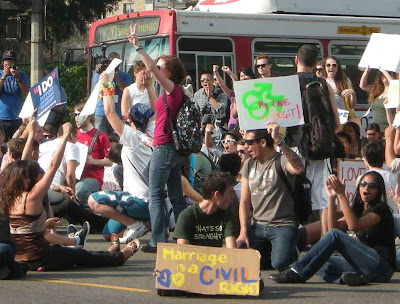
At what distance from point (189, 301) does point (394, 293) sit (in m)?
1.58

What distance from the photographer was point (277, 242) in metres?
9.02

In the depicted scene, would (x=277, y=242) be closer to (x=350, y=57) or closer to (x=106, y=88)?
(x=106, y=88)

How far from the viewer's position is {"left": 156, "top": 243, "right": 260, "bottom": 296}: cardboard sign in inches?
308

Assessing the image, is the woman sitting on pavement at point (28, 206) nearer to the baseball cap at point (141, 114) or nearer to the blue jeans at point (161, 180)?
the blue jeans at point (161, 180)

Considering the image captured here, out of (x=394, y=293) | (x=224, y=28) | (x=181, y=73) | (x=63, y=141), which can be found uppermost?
(x=224, y=28)

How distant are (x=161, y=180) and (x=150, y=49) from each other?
7789 millimetres

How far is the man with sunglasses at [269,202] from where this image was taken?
8.98 metres

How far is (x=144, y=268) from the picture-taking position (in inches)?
372

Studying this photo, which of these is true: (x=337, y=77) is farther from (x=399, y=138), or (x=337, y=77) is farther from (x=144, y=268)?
(x=144, y=268)

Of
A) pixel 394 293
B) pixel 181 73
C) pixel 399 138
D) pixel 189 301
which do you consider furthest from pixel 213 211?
pixel 399 138

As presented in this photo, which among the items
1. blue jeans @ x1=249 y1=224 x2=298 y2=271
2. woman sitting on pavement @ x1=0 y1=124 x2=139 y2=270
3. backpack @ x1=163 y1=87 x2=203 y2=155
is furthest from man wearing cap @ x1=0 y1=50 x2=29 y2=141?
blue jeans @ x1=249 y1=224 x2=298 y2=271

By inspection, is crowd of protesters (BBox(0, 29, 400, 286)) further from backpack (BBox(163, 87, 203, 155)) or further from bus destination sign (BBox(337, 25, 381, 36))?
bus destination sign (BBox(337, 25, 381, 36))

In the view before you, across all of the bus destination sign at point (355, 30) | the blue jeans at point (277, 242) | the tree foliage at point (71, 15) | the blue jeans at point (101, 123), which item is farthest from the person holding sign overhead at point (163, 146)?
the tree foliage at point (71, 15)

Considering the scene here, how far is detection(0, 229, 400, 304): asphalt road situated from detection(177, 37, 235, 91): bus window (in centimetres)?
840
